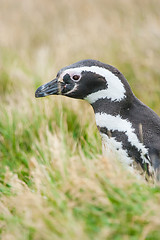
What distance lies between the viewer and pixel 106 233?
6.25 feet

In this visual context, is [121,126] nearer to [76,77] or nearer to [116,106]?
[116,106]

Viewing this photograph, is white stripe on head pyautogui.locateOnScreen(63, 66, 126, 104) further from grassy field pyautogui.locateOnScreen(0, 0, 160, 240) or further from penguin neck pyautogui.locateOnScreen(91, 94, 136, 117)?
grassy field pyautogui.locateOnScreen(0, 0, 160, 240)

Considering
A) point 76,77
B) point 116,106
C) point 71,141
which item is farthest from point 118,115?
point 71,141

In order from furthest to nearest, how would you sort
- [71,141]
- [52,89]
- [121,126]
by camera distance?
1. [71,141]
2. [52,89]
3. [121,126]

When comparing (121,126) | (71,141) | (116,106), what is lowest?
(71,141)

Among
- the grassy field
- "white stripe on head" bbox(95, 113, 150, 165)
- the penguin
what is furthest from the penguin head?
the grassy field

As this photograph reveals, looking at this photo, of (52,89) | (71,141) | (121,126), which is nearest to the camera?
(121,126)

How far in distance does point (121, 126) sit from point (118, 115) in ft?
Answer: 0.25

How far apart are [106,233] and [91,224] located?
0.16m

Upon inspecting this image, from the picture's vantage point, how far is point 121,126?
267 centimetres

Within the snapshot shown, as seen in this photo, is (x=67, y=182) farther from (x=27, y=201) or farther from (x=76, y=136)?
(x=76, y=136)

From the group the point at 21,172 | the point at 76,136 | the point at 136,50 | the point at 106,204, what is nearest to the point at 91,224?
the point at 106,204

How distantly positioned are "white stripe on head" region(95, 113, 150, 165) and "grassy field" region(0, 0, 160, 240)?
8.9 inches

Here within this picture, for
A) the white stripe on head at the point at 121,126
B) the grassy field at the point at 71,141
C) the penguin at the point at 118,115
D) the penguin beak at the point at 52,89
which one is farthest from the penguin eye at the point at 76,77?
the grassy field at the point at 71,141
